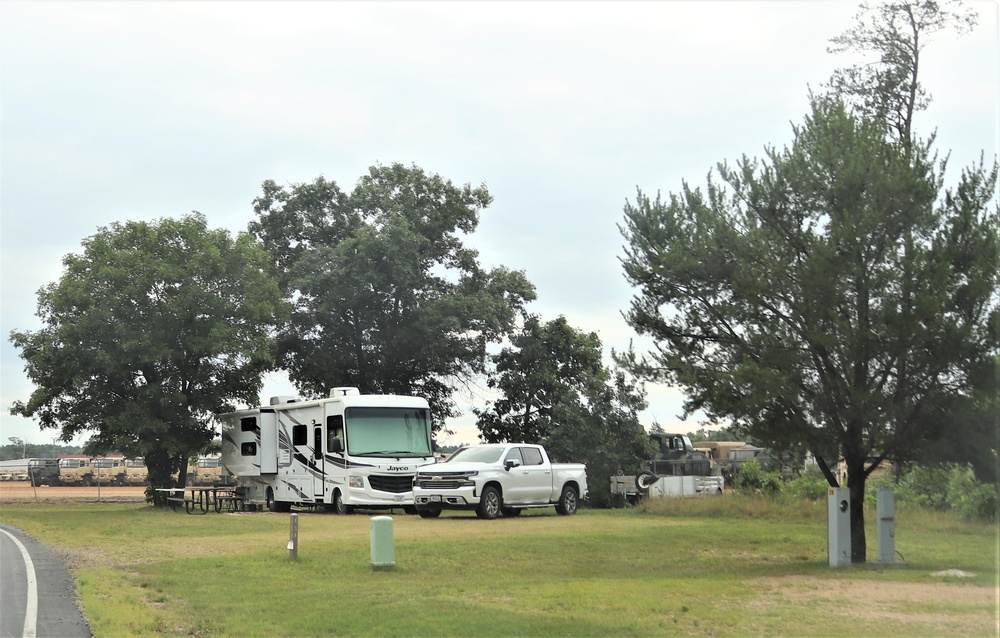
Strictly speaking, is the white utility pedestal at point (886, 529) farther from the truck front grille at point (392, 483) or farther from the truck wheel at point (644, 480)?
the truck wheel at point (644, 480)

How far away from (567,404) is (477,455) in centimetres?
1187

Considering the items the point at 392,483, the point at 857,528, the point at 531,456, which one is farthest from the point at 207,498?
the point at 857,528

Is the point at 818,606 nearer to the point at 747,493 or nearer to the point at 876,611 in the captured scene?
the point at 876,611

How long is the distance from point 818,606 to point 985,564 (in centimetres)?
628

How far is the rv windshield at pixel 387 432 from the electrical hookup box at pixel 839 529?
15.8 m

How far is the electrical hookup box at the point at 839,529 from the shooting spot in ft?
55.0

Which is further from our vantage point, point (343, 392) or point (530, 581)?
point (343, 392)

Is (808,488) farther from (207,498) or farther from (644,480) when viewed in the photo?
(207,498)

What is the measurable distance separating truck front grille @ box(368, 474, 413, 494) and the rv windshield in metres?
0.64

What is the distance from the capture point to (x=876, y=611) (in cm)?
1199

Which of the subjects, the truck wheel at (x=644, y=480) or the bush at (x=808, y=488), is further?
the truck wheel at (x=644, y=480)

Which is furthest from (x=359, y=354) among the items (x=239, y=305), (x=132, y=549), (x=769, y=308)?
(x=769, y=308)

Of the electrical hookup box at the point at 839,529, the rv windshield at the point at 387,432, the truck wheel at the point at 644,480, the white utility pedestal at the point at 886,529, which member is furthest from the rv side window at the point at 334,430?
the white utility pedestal at the point at 886,529

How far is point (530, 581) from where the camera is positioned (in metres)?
14.7
